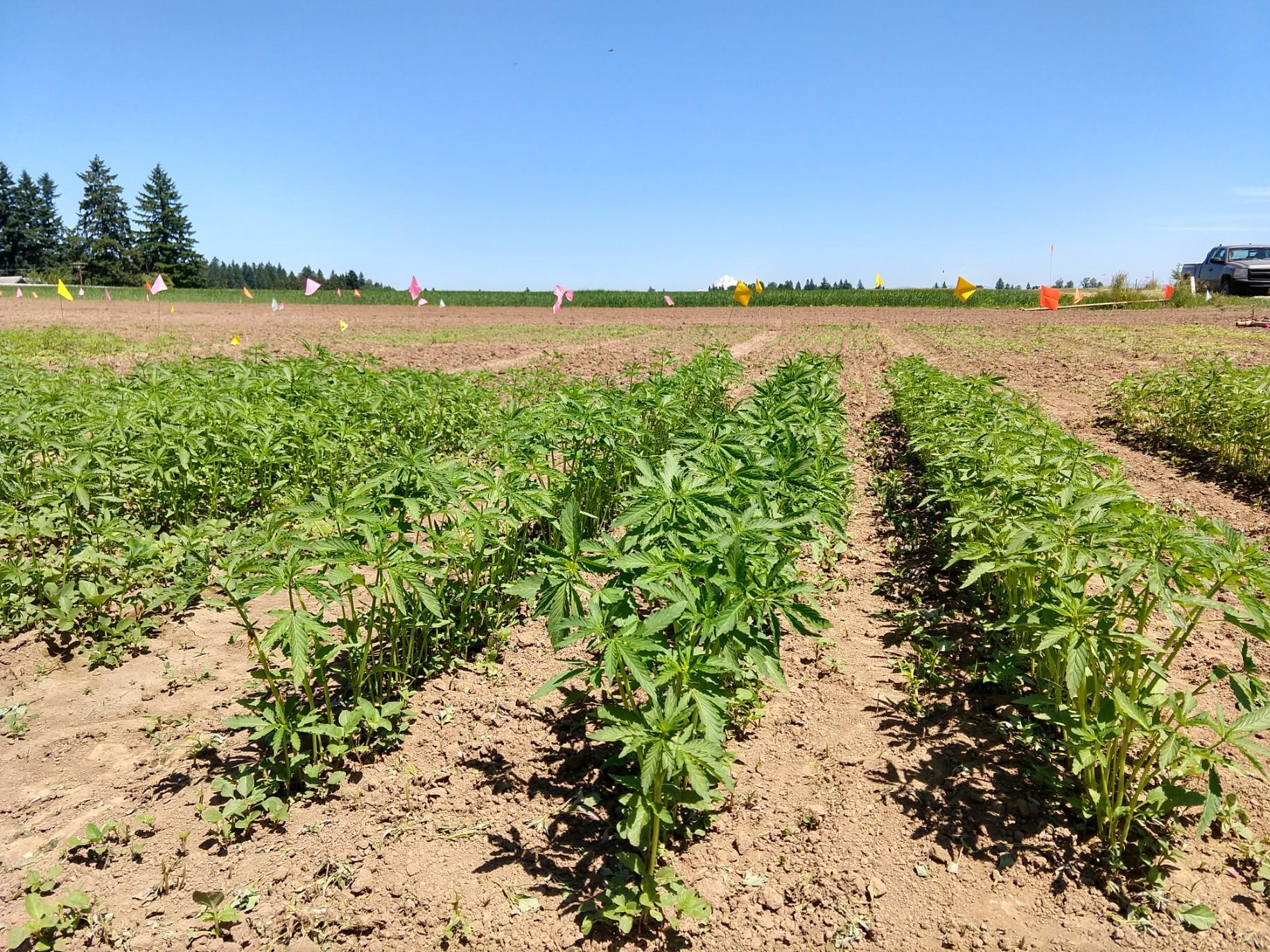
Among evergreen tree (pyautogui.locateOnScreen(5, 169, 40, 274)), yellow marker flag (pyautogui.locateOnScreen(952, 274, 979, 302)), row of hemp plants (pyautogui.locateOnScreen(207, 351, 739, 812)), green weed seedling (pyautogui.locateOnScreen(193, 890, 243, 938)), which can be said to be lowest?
green weed seedling (pyautogui.locateOnScreen(193, 890, 243, 938))

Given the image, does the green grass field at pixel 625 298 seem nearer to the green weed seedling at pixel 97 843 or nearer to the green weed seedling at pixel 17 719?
the green weed seedling at pixel 17 719

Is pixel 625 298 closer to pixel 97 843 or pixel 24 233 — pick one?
pixel 97 843

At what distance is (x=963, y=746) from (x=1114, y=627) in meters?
0.83

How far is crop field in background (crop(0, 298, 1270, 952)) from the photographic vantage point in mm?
2088

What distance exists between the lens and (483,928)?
209 centimetres

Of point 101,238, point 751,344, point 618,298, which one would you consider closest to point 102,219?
point 101,238

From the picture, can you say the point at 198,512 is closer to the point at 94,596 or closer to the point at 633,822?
the point at 94,596

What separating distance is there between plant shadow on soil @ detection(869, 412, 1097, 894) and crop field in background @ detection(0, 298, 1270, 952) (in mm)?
17

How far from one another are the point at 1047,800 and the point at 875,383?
10.7m

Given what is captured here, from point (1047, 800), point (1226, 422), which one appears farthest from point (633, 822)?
point (1226, 422)

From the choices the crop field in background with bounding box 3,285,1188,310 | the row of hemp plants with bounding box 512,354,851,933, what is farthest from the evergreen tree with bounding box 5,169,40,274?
Result: the row of hemp plants with bounding box 512,354,851,933

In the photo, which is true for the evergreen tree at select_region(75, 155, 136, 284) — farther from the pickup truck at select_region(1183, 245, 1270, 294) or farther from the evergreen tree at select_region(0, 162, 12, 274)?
the pickup truck at select_region(1183, 245, 1270, 294)

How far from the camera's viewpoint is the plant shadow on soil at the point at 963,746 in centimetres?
235

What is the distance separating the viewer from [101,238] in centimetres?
7312
